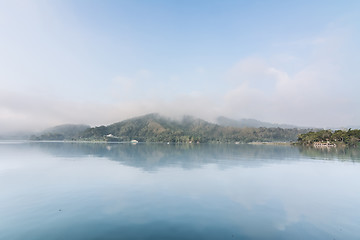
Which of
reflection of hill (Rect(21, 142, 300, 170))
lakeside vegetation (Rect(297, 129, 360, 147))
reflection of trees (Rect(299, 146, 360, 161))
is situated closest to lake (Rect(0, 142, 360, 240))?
reflection of hill (Rect(21, 142, 300, 170))

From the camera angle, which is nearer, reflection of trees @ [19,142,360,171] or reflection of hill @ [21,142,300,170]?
reflection of hill @ [21,142,300,170]

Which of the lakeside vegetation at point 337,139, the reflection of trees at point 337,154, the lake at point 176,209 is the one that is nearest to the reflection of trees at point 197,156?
the reflection of trees at point 337,154

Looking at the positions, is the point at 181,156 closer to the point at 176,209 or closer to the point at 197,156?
the point at 197,156

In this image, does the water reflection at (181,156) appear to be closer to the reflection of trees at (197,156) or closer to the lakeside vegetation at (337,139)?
the reflection of trees at (197,156)

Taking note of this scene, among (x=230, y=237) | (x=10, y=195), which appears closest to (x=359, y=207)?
(x=230, y=237)

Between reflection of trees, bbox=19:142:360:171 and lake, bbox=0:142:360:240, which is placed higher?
lake, bbox=0:142:360:240

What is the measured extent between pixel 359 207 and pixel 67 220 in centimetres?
2710

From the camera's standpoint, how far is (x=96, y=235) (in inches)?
540

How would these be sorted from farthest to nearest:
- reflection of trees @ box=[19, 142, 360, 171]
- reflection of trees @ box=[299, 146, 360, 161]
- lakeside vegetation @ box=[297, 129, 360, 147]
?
lakeside vegetation @ box=[297, 129, 360, 147] → reflection of trees @ box=[299, 146, 360, 161] → reflection of trees @ box=[19, 142, 360, 171]

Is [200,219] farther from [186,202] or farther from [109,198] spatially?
[109,198]

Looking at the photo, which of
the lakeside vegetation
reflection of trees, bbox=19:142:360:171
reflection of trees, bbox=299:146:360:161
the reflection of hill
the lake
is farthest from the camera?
the lakeside vegetation

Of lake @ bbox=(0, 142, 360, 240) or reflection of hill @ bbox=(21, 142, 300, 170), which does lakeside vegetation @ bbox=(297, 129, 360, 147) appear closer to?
reflection of hill @ bbox=(21, 142, 300, 170)

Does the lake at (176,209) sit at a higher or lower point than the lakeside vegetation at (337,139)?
lower

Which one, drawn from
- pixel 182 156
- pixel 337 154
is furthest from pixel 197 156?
pixel 337 154
